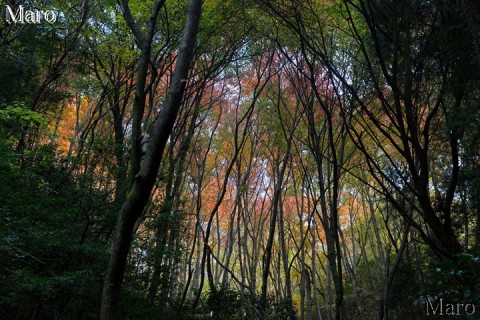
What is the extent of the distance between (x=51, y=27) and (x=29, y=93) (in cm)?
148

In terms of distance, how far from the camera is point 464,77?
4.49m

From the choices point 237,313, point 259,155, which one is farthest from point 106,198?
point 259,155
